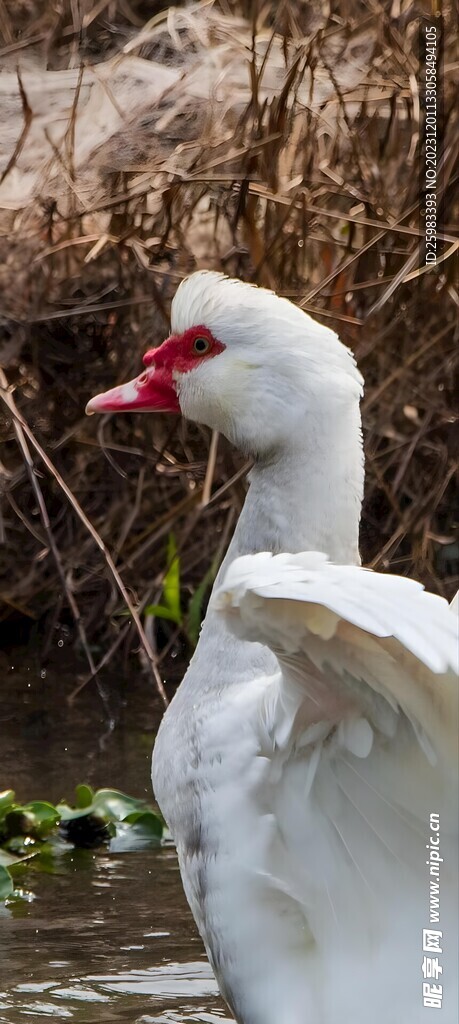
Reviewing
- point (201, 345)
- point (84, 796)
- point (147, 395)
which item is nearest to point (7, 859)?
point (84, 796)

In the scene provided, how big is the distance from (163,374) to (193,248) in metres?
2.55

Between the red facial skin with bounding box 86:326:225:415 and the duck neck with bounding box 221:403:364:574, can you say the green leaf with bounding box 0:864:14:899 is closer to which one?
the red facial skin with bounding box 86:326:225:415

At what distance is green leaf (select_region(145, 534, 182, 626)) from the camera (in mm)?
5707

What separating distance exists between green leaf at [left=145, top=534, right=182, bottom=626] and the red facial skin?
2.26 meters

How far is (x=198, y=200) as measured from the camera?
18.2 ft

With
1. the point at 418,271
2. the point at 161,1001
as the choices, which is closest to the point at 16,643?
the point at 418,271

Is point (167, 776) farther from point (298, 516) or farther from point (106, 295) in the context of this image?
point (106, 295)

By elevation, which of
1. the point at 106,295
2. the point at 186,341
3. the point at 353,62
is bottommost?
the point at 106,295

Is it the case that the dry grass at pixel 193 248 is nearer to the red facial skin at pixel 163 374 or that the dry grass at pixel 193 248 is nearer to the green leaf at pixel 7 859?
the green leaf at pixel 7 859

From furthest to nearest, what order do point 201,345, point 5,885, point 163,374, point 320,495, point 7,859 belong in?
point 7,859 → point 5,885 → point 163,374 → point 201,345 → point 320,495

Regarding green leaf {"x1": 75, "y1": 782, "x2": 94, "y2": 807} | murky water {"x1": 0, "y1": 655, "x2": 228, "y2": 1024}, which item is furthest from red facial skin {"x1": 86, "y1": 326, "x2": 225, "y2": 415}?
green leaf {"x1": 75, "y1": 782, "x2": 94, "y2": 807}

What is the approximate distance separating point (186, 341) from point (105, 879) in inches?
67.9

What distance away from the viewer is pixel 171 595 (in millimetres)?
5738

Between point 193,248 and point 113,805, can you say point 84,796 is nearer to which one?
point 113,805
